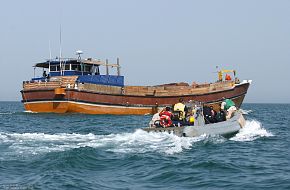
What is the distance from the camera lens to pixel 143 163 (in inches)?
469

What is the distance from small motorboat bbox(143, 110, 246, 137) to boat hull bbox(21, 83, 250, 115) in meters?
18.0

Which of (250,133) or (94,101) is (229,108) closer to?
(250,133)

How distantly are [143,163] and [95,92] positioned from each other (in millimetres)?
25779

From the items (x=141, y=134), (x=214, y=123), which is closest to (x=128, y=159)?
(x=141, y=134)

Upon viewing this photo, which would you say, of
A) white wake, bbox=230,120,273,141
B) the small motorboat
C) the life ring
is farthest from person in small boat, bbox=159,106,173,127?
white wake, bbox=230,120,273,141

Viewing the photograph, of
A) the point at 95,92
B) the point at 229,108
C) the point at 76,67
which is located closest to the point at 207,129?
the point at 229,108

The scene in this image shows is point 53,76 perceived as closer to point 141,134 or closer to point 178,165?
point 141,134

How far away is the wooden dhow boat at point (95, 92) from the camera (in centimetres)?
3659

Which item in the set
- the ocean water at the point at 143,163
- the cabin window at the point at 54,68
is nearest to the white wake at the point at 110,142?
the ocean water at the point at 143,163

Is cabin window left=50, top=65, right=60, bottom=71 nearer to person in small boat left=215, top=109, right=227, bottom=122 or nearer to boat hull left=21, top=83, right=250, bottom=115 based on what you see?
boat hull left=21, top=83, right=250, bottom=115

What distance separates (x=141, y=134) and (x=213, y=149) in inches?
135

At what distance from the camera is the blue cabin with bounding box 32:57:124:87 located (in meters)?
39.1

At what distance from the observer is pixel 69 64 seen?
39.4m

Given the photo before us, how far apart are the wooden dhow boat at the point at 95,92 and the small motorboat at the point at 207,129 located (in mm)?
18715
